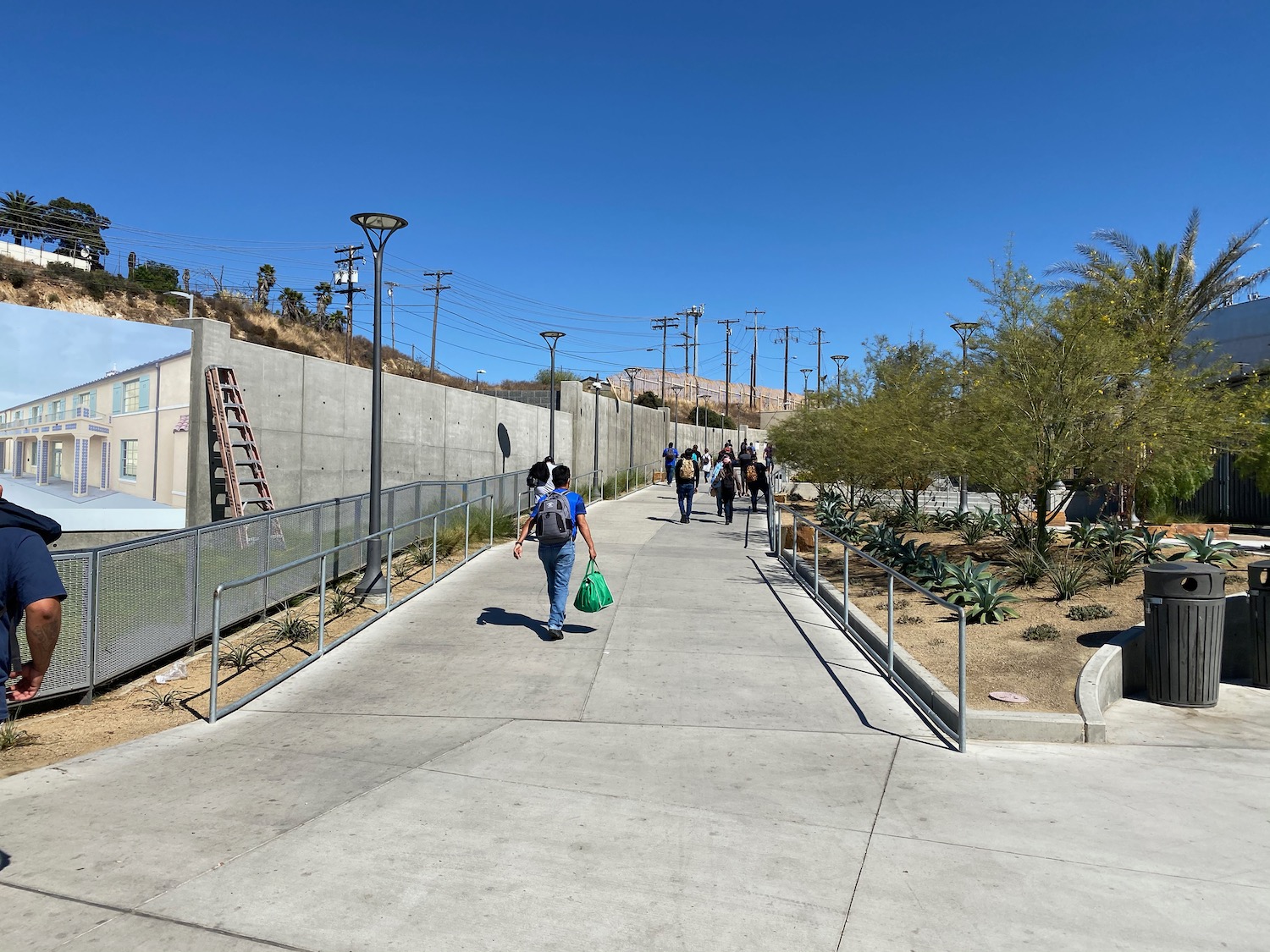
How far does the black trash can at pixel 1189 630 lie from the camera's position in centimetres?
753

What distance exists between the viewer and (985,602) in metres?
9.80

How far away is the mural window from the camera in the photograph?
45.1ft

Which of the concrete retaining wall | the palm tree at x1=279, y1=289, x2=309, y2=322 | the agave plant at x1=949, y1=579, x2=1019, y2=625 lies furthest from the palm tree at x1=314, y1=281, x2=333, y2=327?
the agave plant at x1=949, y1=579, x2=1019, y2=625

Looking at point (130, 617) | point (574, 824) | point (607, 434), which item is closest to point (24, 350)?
point (130, 617)

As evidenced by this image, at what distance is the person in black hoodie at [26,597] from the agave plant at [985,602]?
28.1 ft

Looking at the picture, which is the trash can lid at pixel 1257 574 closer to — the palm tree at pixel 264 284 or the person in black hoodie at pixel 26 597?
the person in black hoodie at pixel 26 597

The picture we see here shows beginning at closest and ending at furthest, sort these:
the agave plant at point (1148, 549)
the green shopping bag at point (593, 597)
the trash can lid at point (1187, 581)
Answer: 1. the trash can lid at point (1187, 581)
2. the green shopping bag at point (593, 597)
3. the agave plant at point (1148, 549)

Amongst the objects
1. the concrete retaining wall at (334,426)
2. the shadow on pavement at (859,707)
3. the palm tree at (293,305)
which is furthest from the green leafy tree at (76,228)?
the shadow on pavement at (859,707)

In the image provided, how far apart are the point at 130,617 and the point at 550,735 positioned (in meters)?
4.13

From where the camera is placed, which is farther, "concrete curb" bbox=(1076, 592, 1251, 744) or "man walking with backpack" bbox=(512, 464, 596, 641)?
"man walking with backpack" bbox=(512, 464, 596, 641)

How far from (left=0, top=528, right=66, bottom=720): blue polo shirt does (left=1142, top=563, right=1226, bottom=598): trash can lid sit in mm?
7767

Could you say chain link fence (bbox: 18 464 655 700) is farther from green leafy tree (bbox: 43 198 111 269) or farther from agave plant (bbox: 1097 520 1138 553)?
green leafy tree (bbox: 43 198 111 269)

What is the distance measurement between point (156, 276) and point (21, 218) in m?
11.6

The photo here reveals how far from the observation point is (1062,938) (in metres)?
3.67
